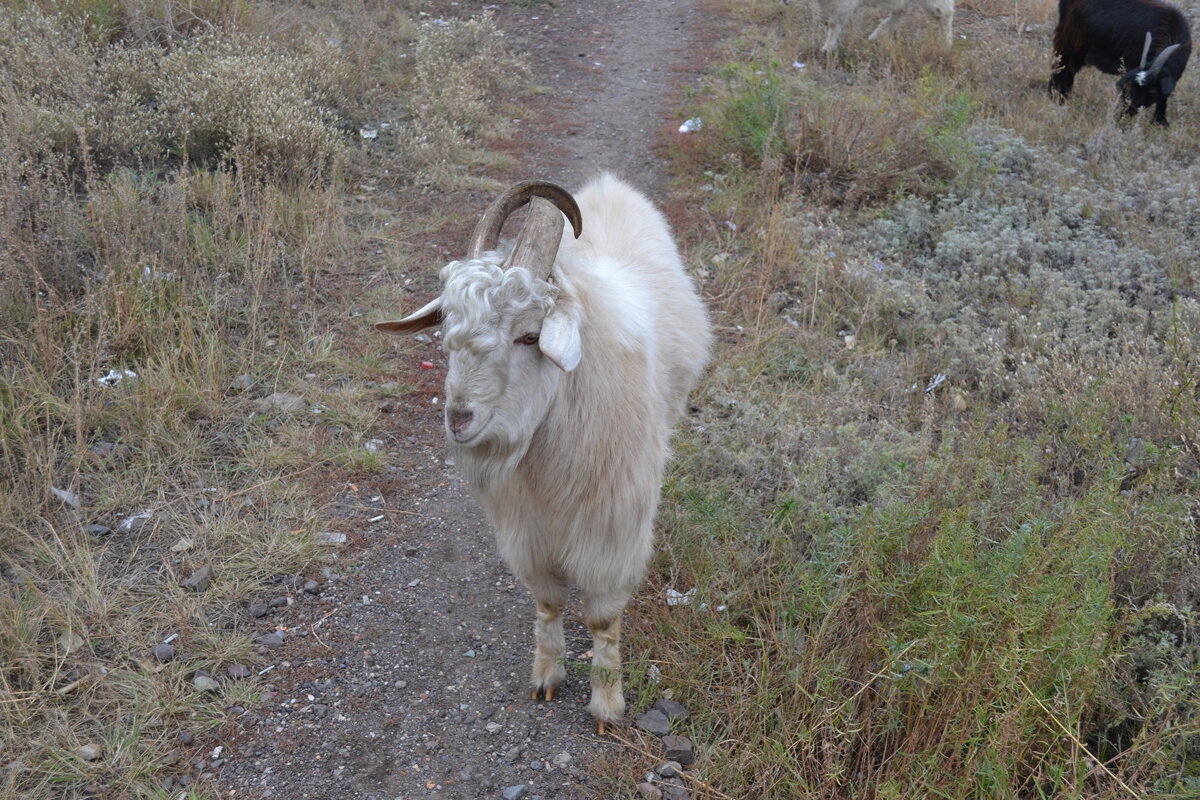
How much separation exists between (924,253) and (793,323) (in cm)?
140

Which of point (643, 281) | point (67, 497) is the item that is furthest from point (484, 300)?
point (67, 497)

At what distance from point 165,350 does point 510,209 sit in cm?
299

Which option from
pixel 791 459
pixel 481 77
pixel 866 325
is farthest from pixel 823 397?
pixel 481 77

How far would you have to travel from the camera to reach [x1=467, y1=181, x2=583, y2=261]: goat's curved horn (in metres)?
3.20

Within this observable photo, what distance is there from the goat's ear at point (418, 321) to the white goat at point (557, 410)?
10 millimetres

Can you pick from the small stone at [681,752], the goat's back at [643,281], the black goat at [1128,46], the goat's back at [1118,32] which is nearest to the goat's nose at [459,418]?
the goat's back at [643,281]

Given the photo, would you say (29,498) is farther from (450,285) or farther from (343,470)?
(450,285)

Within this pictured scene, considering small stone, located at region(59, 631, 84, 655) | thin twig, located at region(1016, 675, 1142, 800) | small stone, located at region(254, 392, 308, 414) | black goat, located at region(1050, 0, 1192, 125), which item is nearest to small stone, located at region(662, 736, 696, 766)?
thin twig, located at region(1016, 675, 1142, 800)

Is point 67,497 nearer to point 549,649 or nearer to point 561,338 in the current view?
point 549,649

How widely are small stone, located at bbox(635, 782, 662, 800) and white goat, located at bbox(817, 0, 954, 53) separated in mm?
9852

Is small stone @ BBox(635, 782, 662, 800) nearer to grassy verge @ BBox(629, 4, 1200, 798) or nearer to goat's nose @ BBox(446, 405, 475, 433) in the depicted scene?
grassy verge @ BBox(629, 4, 1200, 798)

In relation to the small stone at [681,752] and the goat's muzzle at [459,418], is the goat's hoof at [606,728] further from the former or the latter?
the goat's muzzle at [459,418]

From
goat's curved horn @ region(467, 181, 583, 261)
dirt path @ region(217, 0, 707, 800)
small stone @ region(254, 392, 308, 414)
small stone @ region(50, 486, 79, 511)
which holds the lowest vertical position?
dirt path @ region(217, 0, 707, 800)

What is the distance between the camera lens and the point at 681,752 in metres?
3.55
